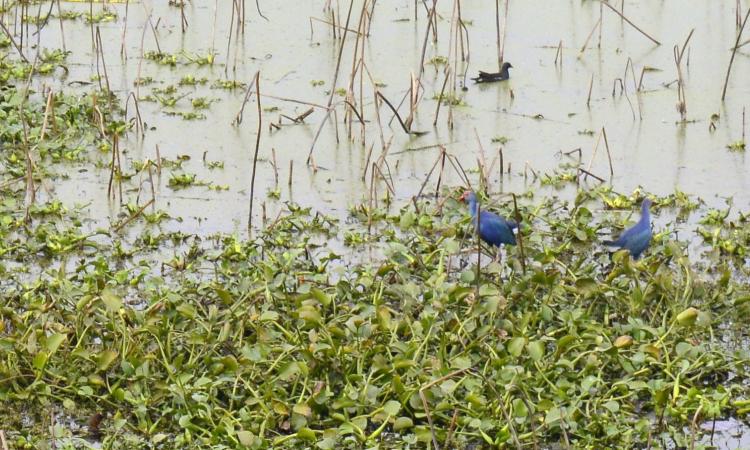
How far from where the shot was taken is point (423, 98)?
7504mm

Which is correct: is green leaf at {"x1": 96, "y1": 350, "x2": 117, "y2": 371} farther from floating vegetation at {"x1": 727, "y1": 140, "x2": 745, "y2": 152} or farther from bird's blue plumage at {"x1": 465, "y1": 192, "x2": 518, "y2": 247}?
floating vegetation at {"x1": 727, "y1": 140, "x2": 745, "y2": 152}

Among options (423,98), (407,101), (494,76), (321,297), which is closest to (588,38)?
(494,76)

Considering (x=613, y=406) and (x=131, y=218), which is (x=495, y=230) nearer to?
(x=613, y=406)

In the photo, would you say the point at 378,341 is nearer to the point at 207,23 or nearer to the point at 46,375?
the point at 46,375

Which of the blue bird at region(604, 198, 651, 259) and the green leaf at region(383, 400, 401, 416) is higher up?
the blue bird at region(604, 198, 651, 259)

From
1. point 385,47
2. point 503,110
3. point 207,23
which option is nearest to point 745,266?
point 503,110

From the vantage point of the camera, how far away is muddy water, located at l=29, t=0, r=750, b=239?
6332mm

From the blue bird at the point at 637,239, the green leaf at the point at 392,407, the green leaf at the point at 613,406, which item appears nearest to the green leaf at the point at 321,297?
the green leaf at the point at 392,407

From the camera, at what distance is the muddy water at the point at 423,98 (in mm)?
6332

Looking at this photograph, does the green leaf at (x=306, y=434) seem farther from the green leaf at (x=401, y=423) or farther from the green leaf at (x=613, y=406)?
the green leaf at (x=613, y=406)

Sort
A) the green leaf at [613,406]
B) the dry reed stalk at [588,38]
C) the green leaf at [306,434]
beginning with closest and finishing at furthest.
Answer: the green leaf at [306,434] → the green leaf at [613,406] → the dry reed stalk at [588,38]

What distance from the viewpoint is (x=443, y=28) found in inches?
343

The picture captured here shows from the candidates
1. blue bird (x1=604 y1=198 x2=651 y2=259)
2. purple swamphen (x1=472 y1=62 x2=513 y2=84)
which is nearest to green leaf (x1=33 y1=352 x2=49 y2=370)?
blue bird (x1=604 y1=198 x2=651 y2=259)

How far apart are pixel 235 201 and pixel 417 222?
94 centimetres
